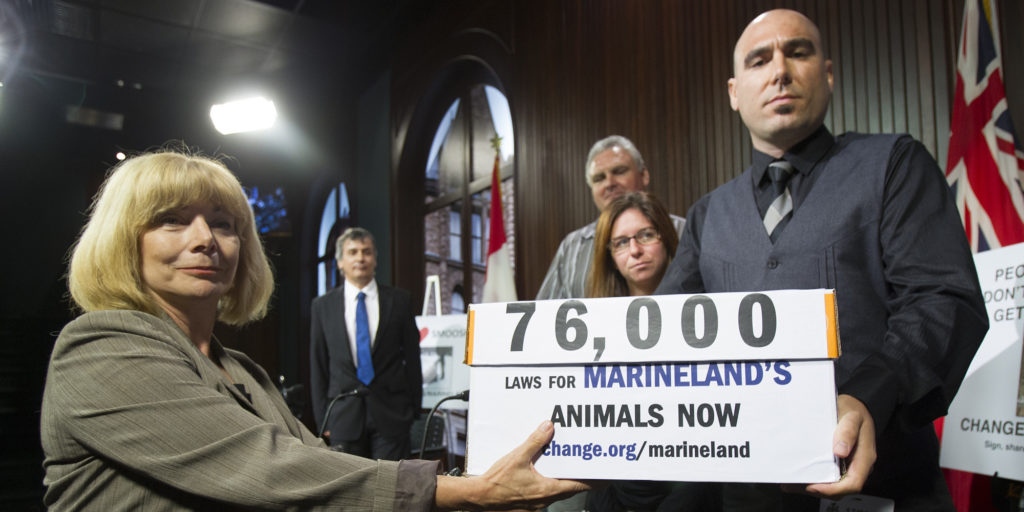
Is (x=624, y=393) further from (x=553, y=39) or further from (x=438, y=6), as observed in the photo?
(x=438, y=6)

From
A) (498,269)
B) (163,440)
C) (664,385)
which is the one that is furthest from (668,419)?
(498,269)

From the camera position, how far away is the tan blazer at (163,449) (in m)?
1.00

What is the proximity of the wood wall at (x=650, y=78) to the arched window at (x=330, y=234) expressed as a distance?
2939 millimetres

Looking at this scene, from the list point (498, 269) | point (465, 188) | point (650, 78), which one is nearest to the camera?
point (650, 78)

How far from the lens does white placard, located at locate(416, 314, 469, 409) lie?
4680 mm

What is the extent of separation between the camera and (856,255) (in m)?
1.06

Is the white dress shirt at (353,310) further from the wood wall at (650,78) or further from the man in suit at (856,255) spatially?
the man in suit at (856,255)

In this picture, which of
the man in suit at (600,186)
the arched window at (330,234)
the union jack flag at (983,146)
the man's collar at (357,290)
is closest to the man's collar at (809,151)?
the union jack flag at (983,146)

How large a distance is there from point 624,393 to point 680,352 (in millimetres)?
101

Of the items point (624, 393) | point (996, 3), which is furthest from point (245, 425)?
point (996, 3)

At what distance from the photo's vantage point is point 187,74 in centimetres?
777

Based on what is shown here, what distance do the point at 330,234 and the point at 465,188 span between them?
12.7ft

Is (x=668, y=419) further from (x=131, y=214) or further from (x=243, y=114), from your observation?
(x=243, y=114)

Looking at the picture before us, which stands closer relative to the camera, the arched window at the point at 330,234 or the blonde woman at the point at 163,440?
the blonde woman at the point at 163,440
